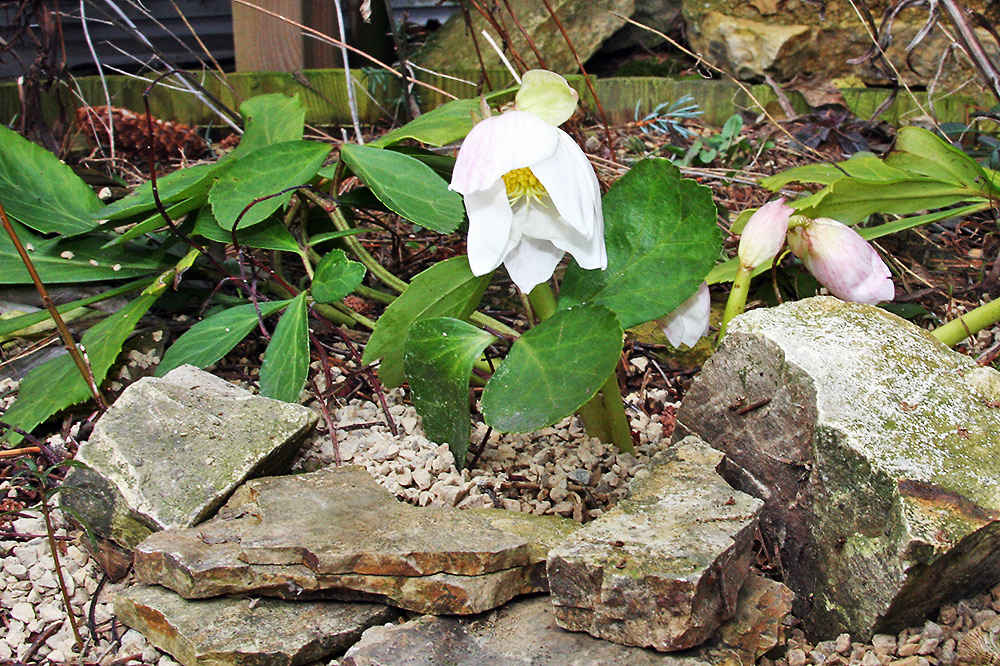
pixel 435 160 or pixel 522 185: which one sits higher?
pixel 522 185

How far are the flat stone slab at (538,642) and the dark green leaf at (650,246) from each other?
334mm

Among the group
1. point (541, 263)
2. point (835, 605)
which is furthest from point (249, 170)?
point (835, 605)

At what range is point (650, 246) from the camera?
102 centimetres

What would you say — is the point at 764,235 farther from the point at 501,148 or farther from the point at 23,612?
the point at 23,612

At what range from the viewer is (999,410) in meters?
0.91

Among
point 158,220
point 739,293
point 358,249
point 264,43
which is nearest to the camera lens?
point 739,293

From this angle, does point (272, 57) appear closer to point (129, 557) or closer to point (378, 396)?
point (378, 396)

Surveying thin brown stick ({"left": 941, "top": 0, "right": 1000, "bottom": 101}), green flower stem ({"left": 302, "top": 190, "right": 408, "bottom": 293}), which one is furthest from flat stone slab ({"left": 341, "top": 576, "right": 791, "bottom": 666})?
thin brown stick ({"left": 941, "top": 0, "right": 1000, "bottom": 101})

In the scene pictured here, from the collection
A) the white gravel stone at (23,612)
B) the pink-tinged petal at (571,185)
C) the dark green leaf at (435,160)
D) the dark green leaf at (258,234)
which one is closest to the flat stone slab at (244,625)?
the white gravel stone at (23,612)

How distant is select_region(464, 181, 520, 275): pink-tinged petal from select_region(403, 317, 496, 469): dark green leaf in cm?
9

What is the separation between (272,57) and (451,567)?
209cm

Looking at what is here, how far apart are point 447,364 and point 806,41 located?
2.38m

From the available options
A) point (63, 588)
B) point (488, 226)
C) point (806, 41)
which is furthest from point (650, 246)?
point (806, 41)

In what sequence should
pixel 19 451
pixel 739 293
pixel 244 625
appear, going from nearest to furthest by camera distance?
pixel 244 625 < pixel 739 293 < pixel 19 451
